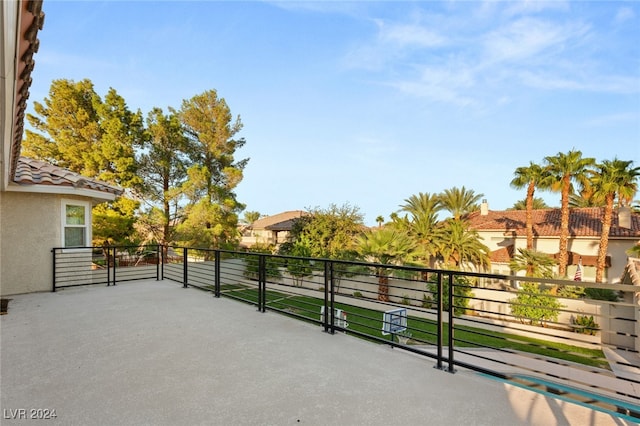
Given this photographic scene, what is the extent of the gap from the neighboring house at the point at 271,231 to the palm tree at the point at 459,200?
36.9 feet

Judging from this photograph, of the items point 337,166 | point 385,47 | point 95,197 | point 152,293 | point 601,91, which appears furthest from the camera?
point 337,166

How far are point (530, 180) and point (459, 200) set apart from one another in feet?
20.6

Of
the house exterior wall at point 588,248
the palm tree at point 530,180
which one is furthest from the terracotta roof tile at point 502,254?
the palm tree at point 530,180

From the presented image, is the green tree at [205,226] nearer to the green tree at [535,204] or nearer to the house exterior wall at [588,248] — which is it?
the house exterior wall at [588,248]

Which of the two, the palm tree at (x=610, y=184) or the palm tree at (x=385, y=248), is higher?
the palm tree at (x=610, y=184)

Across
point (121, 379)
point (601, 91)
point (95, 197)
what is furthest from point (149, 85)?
point (601, 91)

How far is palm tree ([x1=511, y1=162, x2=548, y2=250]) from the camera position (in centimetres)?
1814

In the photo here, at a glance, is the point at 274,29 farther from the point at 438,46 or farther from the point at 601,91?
the point at 601,91

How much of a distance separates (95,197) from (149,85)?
6346 mm

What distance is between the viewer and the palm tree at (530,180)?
18.1 m

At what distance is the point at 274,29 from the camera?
9742 millimetres

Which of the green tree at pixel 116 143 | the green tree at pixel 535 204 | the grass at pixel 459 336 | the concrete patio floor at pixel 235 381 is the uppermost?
the green tree at pixel 116 143

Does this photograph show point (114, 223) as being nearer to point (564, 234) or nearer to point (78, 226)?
point (78, 226)

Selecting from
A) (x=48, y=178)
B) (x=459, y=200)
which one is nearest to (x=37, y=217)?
(x=48, y=178)
